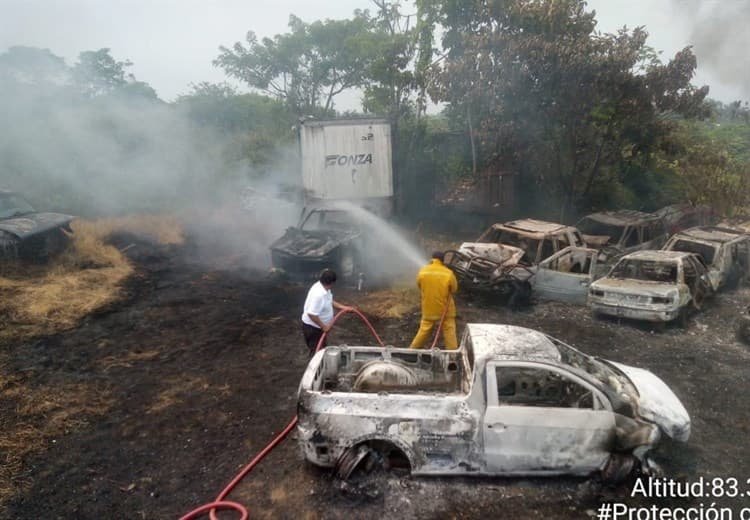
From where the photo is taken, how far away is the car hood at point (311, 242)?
10.5 meters

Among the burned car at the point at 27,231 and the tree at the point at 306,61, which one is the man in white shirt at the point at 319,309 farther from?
the tree at the point at 306,61

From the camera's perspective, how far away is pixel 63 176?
17672 mm

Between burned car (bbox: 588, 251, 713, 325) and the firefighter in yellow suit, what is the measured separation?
149 inches

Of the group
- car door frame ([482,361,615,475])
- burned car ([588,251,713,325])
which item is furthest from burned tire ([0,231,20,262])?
burned car ([588,251,713,325])

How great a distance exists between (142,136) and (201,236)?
7347 mm

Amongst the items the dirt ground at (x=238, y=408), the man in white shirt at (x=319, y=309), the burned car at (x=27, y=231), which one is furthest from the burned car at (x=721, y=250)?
the burned car at (x=27, y=231)

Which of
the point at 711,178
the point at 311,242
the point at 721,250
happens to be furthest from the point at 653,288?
the point at 711,178

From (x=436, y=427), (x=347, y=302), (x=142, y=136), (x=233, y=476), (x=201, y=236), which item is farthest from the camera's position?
(x=142, y=136)

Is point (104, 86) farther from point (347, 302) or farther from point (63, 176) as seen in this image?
point (347, 302)

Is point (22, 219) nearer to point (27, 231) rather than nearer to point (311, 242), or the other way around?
point (27, 231)

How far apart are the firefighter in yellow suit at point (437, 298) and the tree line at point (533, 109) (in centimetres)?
731

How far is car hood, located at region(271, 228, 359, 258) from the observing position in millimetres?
10500

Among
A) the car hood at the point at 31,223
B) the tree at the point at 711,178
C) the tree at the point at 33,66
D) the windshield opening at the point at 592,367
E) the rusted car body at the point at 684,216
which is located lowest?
the windshield opening at the point at 592,367

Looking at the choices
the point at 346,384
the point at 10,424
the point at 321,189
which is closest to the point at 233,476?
the point at 346,384
